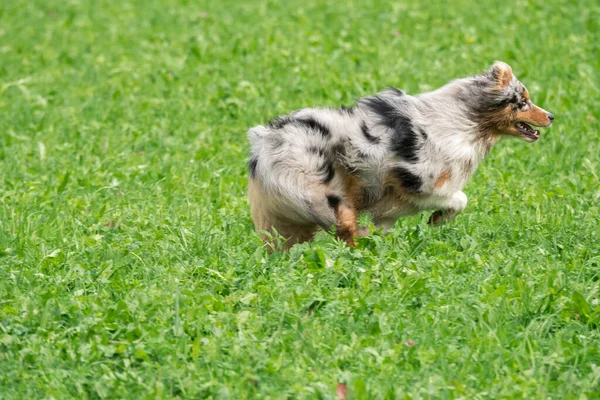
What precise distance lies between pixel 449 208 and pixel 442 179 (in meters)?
0.31

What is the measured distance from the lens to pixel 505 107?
661cm

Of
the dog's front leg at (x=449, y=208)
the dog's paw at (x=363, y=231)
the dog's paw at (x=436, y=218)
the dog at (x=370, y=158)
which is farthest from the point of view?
the dog's paw at (x=436, y=218)

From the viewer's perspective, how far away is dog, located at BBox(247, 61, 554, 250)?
6.15 metres

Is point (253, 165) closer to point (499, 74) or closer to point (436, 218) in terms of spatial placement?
point (436, 218)

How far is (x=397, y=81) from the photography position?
10.2m

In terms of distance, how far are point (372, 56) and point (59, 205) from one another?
480 centimetres

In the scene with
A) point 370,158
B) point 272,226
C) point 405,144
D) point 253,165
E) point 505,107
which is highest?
point 505,107

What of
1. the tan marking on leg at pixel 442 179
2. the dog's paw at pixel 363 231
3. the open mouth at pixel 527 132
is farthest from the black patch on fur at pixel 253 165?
the open mouth at pixel 527 132

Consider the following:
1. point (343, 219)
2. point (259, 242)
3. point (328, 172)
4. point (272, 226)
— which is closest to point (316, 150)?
point (328, 172)

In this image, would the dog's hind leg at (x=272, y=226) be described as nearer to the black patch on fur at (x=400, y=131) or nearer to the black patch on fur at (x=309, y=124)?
the black patch on fur at (x=309, y=124)

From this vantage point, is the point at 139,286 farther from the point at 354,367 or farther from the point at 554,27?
the point at 554,27

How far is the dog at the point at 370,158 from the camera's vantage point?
242 inches

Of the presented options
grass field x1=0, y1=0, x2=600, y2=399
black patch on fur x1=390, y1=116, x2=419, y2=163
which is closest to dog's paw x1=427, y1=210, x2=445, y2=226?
grass field x1=0, y1=0, x2=600, y2=399

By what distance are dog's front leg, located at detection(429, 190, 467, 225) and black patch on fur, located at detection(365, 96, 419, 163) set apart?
424 millimetres
